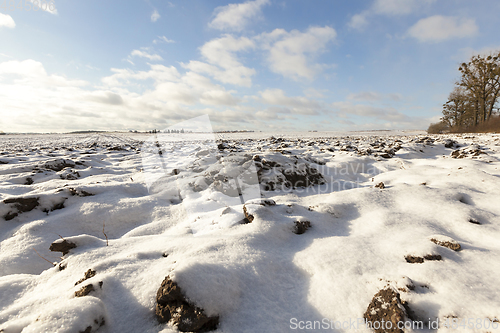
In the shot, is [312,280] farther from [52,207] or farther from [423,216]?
[52,207]

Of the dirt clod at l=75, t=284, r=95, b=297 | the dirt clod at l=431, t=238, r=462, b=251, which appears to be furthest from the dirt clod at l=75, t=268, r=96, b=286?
the dirt clod at l=431, t=238, r=462, b=251

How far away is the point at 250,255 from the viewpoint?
5.51ft

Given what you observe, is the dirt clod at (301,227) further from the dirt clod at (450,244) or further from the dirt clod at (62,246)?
the dirt clod at (62,246)

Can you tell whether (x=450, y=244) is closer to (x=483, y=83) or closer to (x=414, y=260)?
(x=414, y=260)

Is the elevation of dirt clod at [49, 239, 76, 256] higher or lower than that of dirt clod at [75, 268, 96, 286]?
higher

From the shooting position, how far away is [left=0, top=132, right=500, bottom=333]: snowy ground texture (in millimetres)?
1186

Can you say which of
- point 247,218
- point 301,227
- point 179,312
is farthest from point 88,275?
point 301,227

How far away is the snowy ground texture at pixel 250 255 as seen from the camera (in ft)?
3.89

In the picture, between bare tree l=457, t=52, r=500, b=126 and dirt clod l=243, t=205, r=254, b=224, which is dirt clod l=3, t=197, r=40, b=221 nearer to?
dirt clod l=243, t=205, r=254, b=224

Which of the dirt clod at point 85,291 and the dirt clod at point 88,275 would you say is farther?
the dirt clod at point 88,275

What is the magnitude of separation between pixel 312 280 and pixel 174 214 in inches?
77.5

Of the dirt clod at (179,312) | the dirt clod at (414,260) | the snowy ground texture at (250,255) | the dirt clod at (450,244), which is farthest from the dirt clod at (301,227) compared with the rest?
the dirt clod at (179,312)

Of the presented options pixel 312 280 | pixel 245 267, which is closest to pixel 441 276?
pixel 312 280

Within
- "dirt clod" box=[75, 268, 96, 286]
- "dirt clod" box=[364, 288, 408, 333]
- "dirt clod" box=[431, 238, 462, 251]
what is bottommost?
"dirt clod" box=[364, 288, 408, 333]
